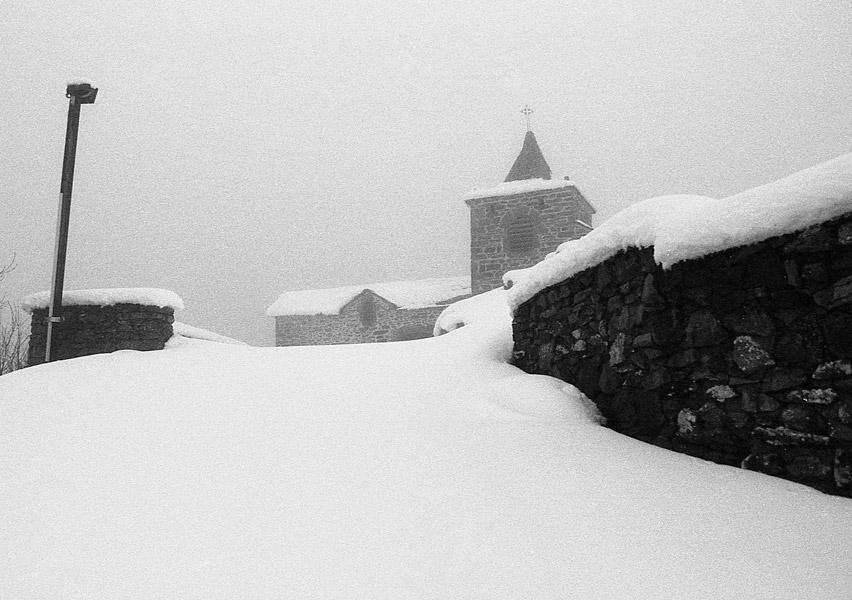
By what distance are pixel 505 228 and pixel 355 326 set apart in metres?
7.49

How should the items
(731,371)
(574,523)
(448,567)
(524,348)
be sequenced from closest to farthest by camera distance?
(448,567) < (574,523) < (731,371) < (524,348)

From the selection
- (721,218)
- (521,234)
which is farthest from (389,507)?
(521,234)

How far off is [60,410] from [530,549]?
3915 mm

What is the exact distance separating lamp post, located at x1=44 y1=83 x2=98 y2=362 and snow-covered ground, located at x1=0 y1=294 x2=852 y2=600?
3.88m

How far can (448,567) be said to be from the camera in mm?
2074

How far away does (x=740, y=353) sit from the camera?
2.72m

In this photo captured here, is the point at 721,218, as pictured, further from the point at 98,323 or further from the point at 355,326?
the point at 355,326

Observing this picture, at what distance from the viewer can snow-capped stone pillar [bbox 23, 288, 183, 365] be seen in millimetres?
7820

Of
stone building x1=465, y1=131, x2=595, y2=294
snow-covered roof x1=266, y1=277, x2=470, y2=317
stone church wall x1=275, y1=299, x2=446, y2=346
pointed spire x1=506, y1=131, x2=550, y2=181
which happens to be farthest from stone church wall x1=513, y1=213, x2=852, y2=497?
pointed spire x1=506, y1=131, x2=550, y2=181

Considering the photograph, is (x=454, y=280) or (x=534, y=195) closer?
(x=534, y=195)

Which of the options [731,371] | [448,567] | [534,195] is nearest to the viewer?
[448,567]

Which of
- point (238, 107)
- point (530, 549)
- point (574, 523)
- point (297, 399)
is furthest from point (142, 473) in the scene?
point (238, 107)

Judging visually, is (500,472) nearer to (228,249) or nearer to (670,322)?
(670,322)

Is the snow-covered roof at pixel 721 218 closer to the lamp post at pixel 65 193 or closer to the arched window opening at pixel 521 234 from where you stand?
the lamp post at pixel 65 193
